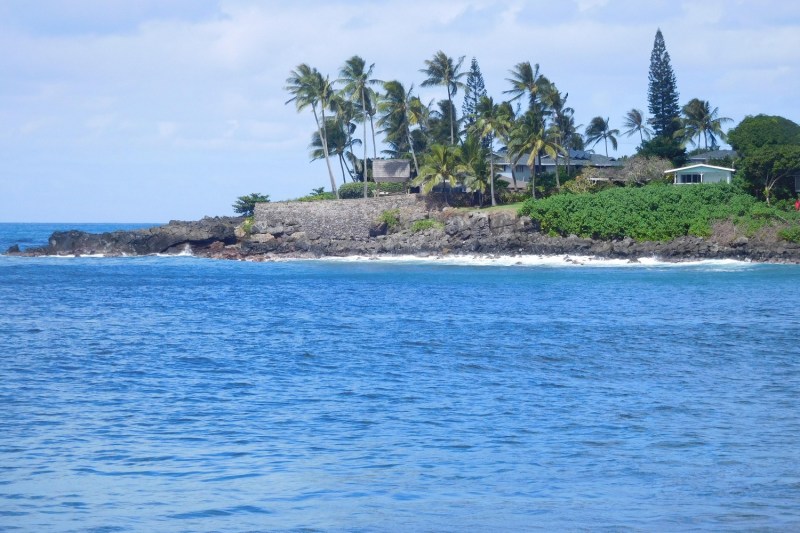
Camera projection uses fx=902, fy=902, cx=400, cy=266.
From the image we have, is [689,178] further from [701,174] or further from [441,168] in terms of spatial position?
[441,168]

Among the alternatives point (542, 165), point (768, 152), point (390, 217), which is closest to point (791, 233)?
point (768, 152)

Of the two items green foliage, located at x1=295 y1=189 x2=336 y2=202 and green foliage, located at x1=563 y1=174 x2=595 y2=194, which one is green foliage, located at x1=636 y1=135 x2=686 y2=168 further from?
green foliage, located at x1=295 y1=189 x2=336 y2=202

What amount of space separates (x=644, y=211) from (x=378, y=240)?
690 inches

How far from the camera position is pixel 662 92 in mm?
69812

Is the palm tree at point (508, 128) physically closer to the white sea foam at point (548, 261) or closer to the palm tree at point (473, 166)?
the palm tree at point (473, 166)

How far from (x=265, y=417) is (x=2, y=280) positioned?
36.4m

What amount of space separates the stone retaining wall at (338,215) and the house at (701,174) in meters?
17.5

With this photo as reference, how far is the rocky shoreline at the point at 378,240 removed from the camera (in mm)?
51500

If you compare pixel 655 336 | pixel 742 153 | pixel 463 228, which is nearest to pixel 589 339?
pixel 655 336

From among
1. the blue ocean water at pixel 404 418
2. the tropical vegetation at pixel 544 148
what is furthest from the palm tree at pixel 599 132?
the blue ocean water at pixel 404 418

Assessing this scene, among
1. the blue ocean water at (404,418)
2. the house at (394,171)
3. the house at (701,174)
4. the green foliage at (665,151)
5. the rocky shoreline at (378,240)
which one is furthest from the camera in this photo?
the house at (394,171)

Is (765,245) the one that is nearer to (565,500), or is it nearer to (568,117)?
(568,117)

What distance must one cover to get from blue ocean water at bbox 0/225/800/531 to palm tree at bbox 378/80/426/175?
36440mm

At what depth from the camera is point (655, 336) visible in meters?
23.6
